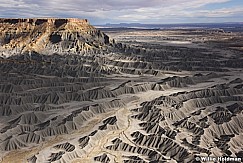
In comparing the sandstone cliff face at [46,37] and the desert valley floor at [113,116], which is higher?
the sandstone cliff face at [46,37]

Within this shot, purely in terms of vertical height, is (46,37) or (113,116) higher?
(46,37)

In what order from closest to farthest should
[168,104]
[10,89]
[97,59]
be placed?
[168,104] → [10,89] → [97,59]

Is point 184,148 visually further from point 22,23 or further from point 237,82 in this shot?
point 22,23

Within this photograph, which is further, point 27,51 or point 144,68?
point 27,51

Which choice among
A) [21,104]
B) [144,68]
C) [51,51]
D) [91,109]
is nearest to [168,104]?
[91,109]

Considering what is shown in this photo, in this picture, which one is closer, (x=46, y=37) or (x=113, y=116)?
(x=113, y=116)
